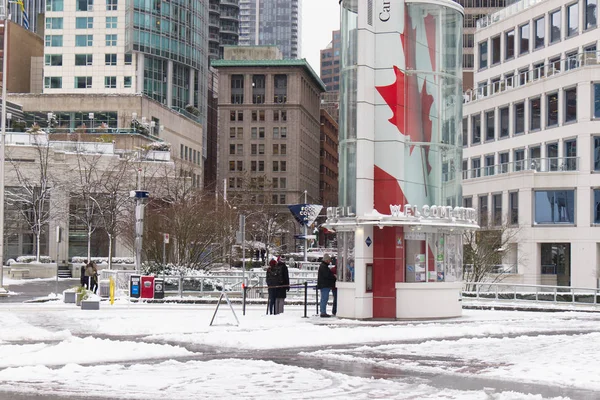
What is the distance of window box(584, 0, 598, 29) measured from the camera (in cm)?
5844

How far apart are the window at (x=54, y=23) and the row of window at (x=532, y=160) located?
237ft

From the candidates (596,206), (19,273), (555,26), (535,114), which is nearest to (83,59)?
(19,273)

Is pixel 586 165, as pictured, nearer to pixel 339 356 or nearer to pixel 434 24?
pixel 434 24

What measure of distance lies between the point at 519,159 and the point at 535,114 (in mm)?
3298

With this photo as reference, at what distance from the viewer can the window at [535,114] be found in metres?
60.9

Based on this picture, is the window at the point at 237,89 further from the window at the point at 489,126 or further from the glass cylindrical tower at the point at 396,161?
the glass cylindrical tower at the point at 396,161

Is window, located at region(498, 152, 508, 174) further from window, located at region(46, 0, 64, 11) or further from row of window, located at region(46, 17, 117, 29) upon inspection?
window, located at region(46, 0, 64, 11)

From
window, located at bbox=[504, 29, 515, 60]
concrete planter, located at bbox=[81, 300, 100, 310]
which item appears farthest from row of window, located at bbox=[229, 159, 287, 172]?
concrete planter, located at bbox=[81, 300, 100, 310]

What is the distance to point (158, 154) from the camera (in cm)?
8781

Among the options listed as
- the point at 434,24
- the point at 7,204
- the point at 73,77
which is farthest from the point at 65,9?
the point at 434,24

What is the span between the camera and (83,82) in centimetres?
12288

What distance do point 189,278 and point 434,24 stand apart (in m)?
16.4

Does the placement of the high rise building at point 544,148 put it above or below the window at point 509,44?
below

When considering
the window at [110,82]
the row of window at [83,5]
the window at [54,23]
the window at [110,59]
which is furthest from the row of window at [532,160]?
the window at [54,23]
